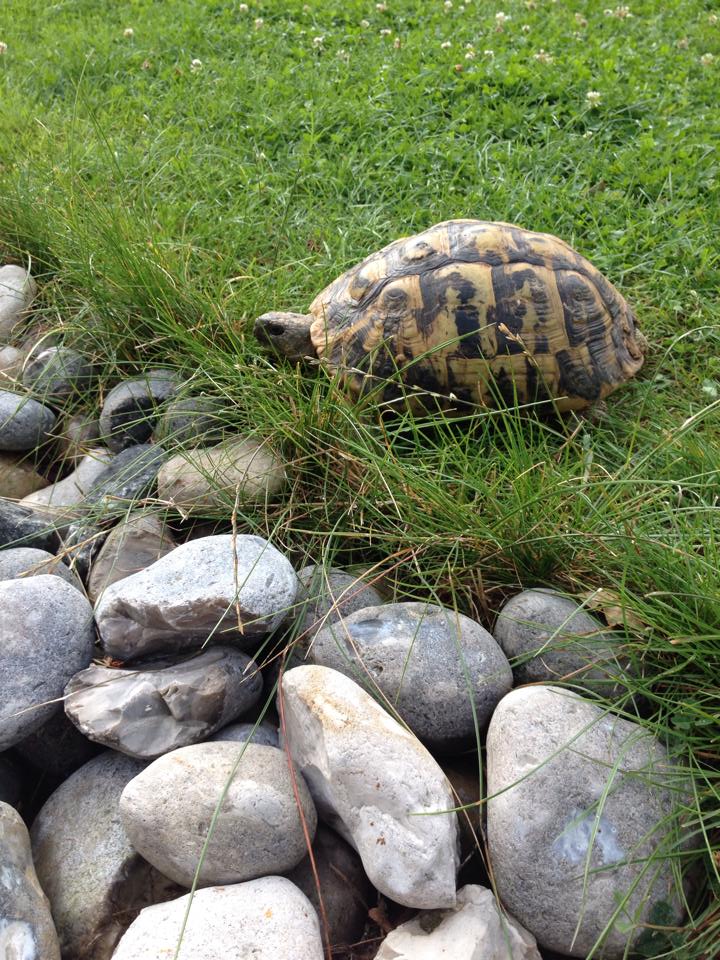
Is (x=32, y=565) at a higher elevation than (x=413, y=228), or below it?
below

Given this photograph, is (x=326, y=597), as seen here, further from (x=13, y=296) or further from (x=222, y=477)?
(x=13, y=296)

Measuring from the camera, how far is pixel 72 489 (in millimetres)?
2486

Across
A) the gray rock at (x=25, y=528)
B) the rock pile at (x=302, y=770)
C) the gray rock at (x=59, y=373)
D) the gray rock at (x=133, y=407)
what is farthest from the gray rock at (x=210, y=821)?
the gray rock at (x=59, y=373)

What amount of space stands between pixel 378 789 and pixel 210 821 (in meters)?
0.30

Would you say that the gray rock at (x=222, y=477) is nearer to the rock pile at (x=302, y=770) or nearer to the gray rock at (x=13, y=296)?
the rock pile at (x=302, y=770)

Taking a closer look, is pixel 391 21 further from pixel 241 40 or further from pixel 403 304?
pixel 403 304

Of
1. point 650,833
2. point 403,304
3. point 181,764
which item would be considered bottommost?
point 650,833

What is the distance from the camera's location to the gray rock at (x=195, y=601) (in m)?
1.80

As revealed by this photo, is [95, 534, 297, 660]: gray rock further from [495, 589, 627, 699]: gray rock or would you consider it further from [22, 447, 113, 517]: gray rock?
[22, 447, 113, 517]: gray rock

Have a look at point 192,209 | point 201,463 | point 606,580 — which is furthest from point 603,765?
point 192,209

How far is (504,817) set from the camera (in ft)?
5.01

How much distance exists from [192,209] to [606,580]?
228 cm

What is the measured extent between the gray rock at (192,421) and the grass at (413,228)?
0.08m

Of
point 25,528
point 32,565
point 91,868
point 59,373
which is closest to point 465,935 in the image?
point 91,868
